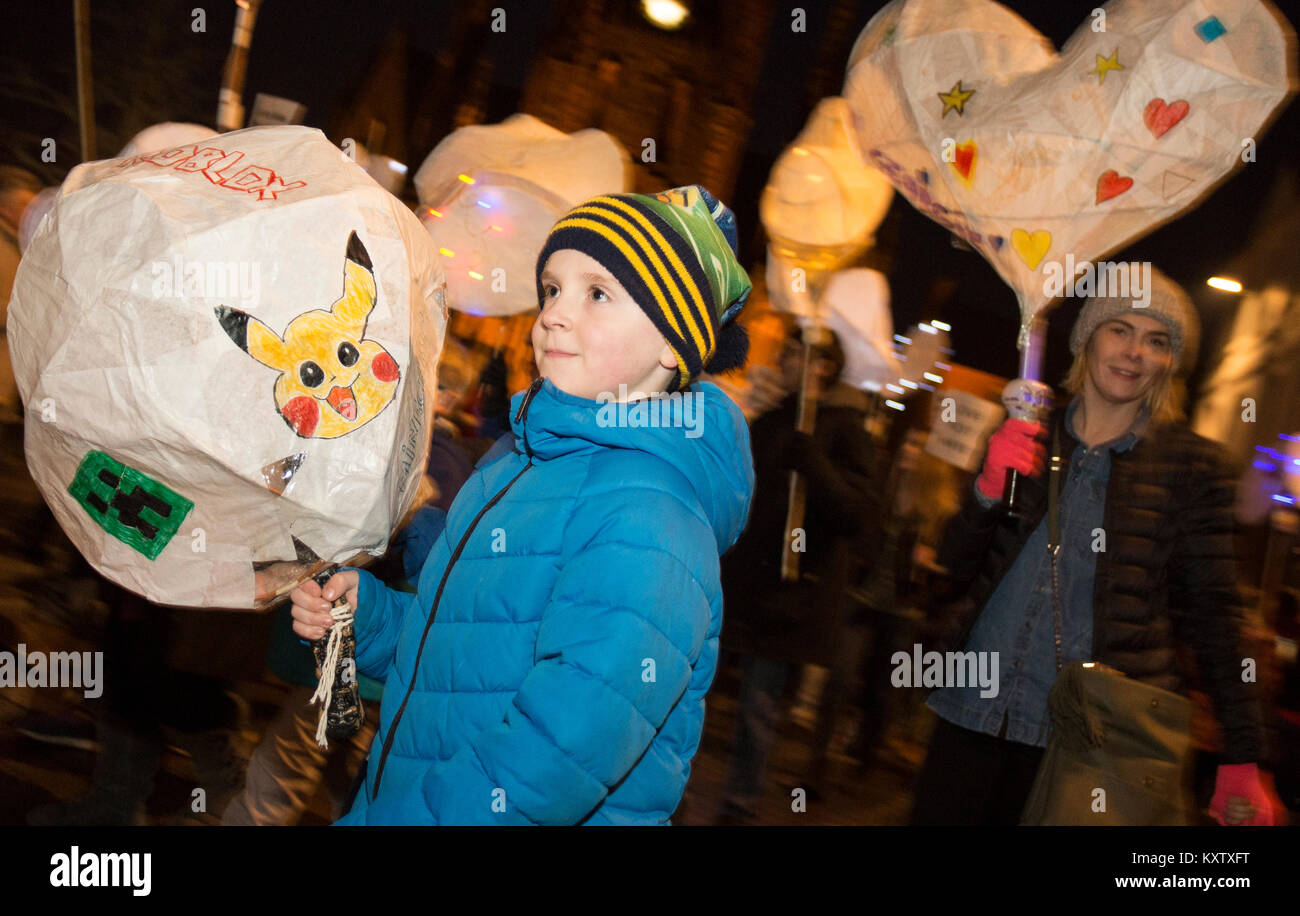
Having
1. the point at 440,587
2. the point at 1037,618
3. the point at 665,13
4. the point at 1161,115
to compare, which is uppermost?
the point at 665,13

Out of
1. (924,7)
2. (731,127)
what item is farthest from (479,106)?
(924,7)

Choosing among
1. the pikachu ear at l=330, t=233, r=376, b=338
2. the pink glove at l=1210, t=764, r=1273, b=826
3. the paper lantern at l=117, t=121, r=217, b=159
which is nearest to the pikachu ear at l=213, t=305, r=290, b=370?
the pikachu ear at l=330, t=233, r=376, b=338

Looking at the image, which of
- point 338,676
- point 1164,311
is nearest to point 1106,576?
point 1164,311

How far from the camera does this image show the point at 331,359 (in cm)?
148

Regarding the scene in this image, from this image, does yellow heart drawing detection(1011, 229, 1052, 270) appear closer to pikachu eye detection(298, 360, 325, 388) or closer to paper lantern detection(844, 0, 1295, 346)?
paper lantern detection(844, 0, 1295, 346)

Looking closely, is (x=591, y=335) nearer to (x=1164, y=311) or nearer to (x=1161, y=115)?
(x=1164, y=311)

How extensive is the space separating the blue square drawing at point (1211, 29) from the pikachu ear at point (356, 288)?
244cm

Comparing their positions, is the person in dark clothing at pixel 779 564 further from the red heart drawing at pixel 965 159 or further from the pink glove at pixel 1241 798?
the pink glove at pixel 1241 798

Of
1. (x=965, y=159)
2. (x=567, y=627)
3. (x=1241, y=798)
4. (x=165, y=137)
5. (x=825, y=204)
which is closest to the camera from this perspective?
(x=567, y=627)

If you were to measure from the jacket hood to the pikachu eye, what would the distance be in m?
0.35

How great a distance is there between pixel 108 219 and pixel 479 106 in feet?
82.2

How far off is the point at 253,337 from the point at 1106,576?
82.6 inches

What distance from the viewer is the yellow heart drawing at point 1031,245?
2.99m

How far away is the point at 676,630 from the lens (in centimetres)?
143
